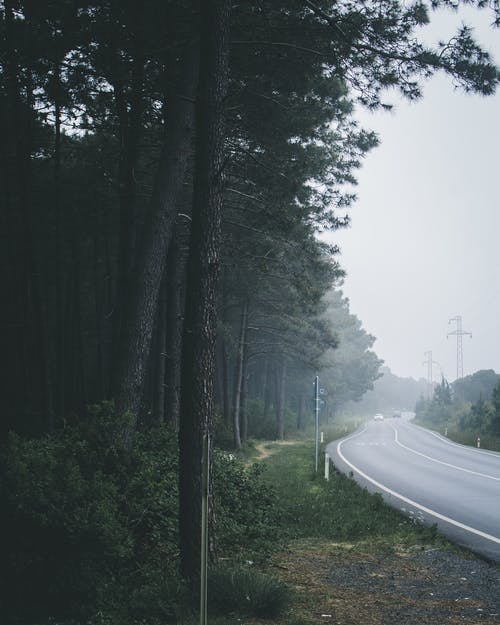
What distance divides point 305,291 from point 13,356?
1179 cm

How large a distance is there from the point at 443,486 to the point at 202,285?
13.6m

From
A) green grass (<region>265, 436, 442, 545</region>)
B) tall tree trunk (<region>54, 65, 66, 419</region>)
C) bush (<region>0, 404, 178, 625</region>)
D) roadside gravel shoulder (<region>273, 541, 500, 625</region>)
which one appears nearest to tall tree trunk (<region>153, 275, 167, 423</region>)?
tall tree trunk (<region>54, 65, 66, 419</region>)

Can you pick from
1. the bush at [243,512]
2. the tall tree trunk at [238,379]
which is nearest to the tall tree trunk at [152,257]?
the bush at [243,512]

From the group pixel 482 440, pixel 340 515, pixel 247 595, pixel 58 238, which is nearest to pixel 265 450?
pixel 482 440

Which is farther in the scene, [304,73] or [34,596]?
[304,73]

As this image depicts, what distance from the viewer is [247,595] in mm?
5977

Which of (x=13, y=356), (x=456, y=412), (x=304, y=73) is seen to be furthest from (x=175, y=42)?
(x=456, y=412)

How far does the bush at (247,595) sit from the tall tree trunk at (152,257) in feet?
15.3

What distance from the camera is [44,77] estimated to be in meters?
12.0

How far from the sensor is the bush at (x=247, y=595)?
588 centimetres

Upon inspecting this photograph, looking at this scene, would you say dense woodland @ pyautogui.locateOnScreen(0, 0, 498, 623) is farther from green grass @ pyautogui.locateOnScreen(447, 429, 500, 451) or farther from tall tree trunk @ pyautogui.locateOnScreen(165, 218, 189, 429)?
green grass @ pyautogui.locateOnScreen(447, 429, 500, 451)

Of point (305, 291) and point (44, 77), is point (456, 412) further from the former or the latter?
point (44, 77)

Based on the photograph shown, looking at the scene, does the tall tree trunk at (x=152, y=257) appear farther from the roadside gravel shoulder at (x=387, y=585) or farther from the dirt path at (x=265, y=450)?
the dirt path at (x=265, y=450)

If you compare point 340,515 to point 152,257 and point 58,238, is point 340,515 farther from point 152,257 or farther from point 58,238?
point 58,238
